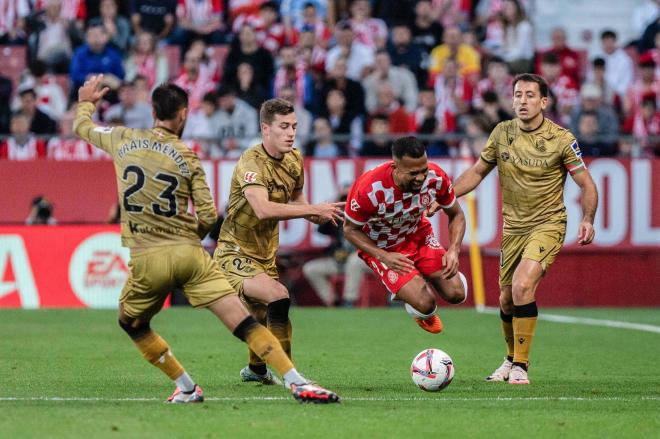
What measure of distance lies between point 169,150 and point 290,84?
12441mm

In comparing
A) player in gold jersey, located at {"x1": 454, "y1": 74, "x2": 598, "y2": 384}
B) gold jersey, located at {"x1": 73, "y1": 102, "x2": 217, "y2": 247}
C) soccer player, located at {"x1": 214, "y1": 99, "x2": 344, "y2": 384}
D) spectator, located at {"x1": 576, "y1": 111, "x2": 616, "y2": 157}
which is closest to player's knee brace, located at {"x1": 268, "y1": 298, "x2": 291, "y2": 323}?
soccer player, located at {"x1": 214, "y1": 99, "x2": 344, "y2": 384}

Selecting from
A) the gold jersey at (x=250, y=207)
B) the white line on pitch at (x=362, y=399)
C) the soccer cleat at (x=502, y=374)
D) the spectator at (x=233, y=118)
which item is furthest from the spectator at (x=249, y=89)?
the white line on pitch at (x=362, y=399)

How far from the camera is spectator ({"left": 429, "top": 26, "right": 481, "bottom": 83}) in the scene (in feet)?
71.5

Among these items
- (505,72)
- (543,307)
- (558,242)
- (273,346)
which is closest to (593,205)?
(558,242)

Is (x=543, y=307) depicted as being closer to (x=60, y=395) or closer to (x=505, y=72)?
(x=505, y=72)

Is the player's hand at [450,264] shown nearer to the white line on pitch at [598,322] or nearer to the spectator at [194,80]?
the white line on pitch at [598,322]

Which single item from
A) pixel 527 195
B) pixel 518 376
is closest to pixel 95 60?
pixel 527 195

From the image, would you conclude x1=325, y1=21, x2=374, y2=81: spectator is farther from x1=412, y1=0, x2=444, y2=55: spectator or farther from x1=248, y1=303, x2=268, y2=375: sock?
x1=248, y1=303, x2=268, y2=375: sock

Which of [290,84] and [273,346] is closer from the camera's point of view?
[273,346]

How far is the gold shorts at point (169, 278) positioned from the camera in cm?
857

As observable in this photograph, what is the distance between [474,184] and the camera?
10891mm

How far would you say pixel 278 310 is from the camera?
10031 mm

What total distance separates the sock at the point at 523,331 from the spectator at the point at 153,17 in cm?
1348

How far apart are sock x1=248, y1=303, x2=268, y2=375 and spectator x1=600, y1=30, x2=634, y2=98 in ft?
44.1
